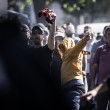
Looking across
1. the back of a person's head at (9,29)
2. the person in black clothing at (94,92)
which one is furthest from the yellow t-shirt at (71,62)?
the person in black clothing at (94,92)

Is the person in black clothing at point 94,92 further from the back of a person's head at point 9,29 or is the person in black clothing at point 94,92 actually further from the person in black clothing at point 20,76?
the back of a person's head at point 9,29

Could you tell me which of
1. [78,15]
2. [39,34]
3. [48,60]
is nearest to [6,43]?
[48,60]

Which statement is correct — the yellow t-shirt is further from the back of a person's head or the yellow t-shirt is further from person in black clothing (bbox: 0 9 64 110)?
the back of a person's head

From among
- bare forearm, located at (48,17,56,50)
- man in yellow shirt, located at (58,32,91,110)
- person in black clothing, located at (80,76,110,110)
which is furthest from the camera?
A: man in yellow shirt, located at (58,32,91,110)

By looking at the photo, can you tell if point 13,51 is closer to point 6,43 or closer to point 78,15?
point 6,43

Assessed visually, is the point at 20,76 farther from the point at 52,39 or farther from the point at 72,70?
the point at 72,70

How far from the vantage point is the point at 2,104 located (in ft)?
22.3

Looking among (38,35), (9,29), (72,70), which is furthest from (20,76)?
(72,70)

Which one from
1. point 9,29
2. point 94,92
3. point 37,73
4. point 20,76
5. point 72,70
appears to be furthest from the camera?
point 72,70

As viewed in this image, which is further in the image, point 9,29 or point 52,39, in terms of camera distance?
point 52,39

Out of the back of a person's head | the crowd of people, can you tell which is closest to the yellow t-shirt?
the crowd of people

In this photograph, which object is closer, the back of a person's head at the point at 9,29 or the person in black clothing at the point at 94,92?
the person in black clothing at the point at 94,92

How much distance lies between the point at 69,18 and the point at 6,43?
174 ft

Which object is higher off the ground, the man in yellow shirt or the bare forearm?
the bare forearm
